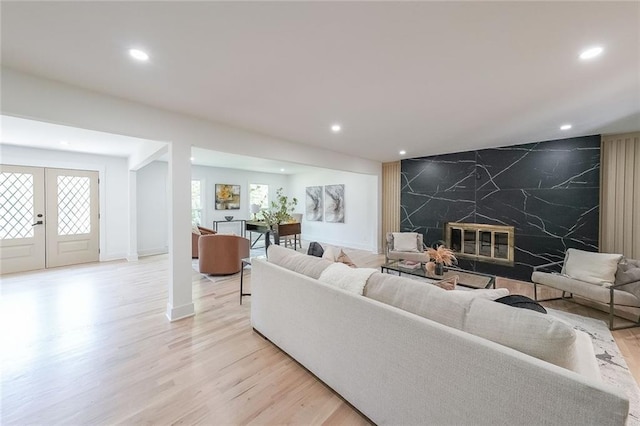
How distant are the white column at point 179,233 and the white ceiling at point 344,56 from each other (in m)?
0.58

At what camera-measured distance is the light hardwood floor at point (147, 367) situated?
1.60 meters

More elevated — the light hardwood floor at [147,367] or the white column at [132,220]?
the white column at [132,220]

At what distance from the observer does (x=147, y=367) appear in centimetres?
202

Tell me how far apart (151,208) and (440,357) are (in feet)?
22.7

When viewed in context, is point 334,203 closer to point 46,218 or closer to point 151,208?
point 151,208

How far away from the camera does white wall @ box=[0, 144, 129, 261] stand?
5.03 metres

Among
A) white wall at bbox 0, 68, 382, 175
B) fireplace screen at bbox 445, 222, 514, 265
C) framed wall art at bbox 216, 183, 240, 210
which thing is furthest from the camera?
framed wall art at bbox 216, 183, 240, 210

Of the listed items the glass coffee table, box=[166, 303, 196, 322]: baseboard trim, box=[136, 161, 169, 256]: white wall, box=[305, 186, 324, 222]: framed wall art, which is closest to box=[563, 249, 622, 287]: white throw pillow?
the glass coffee table

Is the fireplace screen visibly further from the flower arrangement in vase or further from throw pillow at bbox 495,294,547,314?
throw pillow at bbox 495,294,547,314

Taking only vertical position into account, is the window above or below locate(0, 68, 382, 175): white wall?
below

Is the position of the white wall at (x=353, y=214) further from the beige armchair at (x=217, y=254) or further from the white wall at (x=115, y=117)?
the beige armchair at (x=217, y=254)

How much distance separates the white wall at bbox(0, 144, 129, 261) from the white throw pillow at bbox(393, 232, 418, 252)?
6.03 metres

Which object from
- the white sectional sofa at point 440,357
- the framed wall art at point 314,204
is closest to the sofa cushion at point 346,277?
the white sectional sofa at point 440,357

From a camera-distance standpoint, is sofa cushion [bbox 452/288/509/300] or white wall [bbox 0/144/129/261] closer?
sofa cushion [bbox 452/288/509/300]
